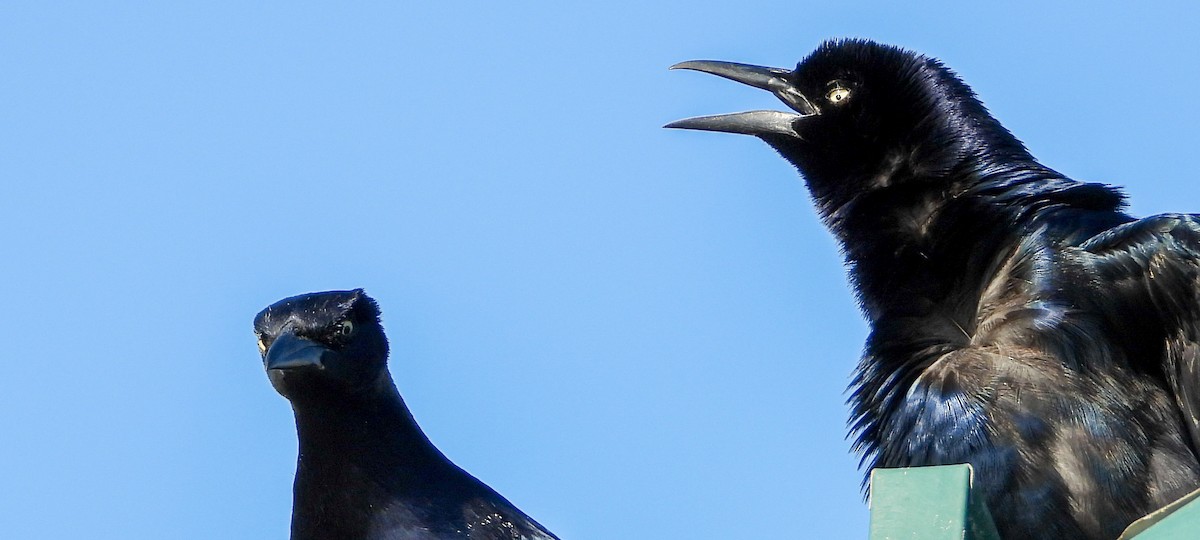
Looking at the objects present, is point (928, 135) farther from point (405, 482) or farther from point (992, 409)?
point (405, 482)

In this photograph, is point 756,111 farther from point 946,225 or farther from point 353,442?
→ point 353,442

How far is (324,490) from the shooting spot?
6.79 metres

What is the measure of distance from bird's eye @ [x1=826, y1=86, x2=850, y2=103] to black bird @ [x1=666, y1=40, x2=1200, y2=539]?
4.4 inches

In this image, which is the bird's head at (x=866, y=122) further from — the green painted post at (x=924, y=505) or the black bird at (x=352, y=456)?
the green painted post at (x=924, y=505)

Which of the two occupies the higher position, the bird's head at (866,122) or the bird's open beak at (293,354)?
the bird's head at (866,122)

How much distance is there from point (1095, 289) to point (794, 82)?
2000 mm

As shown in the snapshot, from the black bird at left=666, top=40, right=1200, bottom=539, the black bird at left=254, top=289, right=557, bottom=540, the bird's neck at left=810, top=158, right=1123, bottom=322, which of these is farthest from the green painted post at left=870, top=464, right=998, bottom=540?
the black bird at left=254, top=289, right=557, bottom=540

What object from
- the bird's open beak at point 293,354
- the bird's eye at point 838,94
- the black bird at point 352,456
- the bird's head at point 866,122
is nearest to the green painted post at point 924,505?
the bird's head at point 866,122

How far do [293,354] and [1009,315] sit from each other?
2.62m

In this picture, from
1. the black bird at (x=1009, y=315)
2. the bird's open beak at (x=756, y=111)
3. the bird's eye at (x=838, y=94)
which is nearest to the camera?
the black bird at (x=1009, y=315)

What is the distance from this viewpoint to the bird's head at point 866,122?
21.2ft

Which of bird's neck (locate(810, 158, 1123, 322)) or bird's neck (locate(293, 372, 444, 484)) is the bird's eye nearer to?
bird's neck (locate(810, 158, 1123, 322))

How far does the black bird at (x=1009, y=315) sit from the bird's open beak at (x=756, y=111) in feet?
1.12

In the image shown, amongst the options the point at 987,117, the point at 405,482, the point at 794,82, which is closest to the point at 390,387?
the point at 405,482
